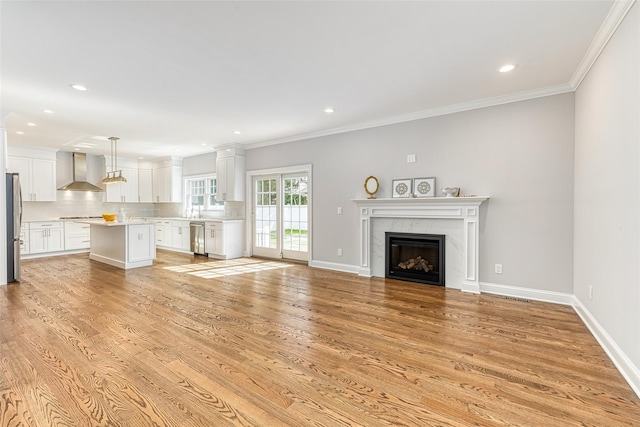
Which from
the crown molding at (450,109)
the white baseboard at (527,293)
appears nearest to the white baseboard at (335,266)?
the white baseboard at (527,293)

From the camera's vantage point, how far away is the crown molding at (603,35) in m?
2.14

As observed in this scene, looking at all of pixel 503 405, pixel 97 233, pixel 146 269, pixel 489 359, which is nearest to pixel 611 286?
pixel 489 359

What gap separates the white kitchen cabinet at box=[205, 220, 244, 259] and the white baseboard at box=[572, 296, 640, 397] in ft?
20.0

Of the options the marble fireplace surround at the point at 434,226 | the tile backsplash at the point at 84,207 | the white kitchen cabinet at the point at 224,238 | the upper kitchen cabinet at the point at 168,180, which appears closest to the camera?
the marble fireplace surround at the point at 434,226

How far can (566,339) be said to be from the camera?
2676 millimetres

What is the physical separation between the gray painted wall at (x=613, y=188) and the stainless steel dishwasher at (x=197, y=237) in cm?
695

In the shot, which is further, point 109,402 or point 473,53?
point 473,53

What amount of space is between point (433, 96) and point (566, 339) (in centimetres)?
303

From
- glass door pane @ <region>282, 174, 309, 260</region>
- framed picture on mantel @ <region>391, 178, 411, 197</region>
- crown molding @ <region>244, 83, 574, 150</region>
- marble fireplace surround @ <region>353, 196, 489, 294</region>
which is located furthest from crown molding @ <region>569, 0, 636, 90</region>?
glass door pane @ <region>282, 174, 309, 260</region>

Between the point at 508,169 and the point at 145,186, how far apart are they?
30.0ft

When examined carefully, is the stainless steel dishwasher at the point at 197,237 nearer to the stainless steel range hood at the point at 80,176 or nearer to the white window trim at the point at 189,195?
the white window trim at the point at 189,195

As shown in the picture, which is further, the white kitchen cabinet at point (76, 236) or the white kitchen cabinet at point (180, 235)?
the white kitchen cabinet at point (180, 235)

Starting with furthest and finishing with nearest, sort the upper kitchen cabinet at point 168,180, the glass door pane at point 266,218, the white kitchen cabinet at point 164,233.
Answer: the upper kitchen cabinet at point 168,180 → the white kitchen cabinet at point 164,233 → the glass door pane at point 266,218

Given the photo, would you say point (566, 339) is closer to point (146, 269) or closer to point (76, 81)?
point (76, 81)
